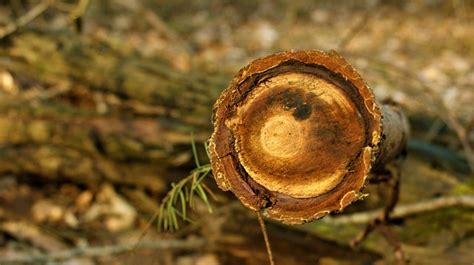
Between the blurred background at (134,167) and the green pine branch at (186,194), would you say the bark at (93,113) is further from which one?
the green pine branch at (186,194)

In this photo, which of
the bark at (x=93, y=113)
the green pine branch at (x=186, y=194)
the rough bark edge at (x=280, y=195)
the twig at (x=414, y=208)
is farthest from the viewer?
the bark at (x=93, y=113)

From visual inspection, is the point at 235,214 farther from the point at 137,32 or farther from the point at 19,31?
the point at 137,32

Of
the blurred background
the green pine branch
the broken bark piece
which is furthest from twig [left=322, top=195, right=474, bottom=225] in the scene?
the broken bark piece

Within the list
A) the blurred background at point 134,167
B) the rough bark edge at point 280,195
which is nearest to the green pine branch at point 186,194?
the rough bark edge at point 280,195

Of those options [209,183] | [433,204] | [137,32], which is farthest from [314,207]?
[137,32]

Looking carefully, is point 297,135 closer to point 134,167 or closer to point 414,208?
point 414,208

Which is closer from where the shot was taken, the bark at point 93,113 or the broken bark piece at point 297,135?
the broken bark piece at point 297,135
